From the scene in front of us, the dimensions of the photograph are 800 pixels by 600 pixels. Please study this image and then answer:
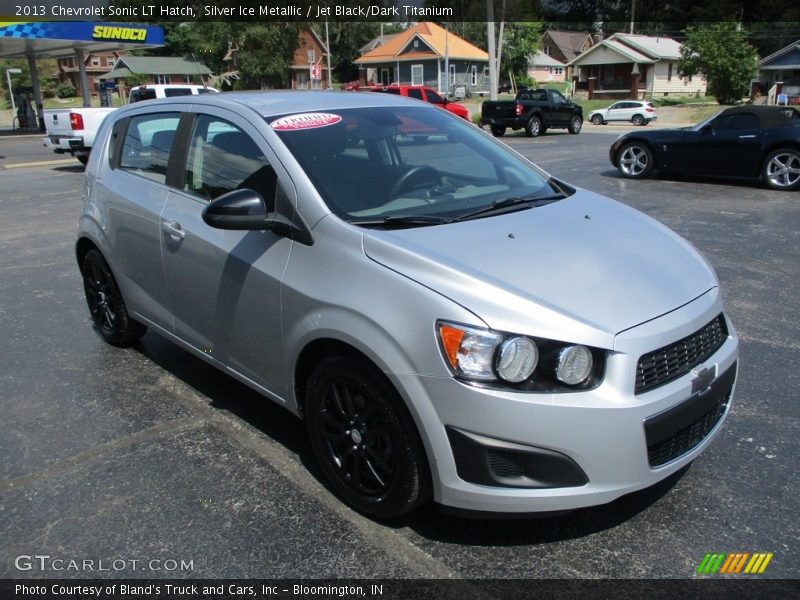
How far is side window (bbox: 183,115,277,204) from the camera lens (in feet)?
11.2

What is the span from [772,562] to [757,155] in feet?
34.3

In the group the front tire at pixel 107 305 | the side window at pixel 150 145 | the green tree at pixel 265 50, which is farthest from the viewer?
the green tree at pixel 265 50

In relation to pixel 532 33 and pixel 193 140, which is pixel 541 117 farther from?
pixel 532 33

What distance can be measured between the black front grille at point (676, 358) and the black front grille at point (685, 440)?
9.1 inches

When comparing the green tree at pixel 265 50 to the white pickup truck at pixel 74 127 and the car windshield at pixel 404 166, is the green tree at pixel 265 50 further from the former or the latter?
the car windshield at pixel 404 166

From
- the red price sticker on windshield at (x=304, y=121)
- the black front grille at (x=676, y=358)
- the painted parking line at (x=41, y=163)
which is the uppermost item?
the red price sticker on windshield at (x=304, y=121)

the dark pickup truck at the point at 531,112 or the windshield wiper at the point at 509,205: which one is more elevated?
the windshield wiper at the point at 509,205

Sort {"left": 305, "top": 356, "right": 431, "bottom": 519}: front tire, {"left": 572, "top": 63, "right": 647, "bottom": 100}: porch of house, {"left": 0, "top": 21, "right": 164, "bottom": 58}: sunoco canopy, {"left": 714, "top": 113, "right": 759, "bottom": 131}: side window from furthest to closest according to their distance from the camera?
{"left": 572, "top": 63, "right": 647, "bottom": 100}: porch of house < {"left": 0, "top": 21, "right": 164, "bottom": 58}: sunoco canopy < {"left": 714, "top": 113, "right": 759, "bottom": 131}: side window < {"left": 305, "top": 356, "right": 431, "bottom": 519}: front tire

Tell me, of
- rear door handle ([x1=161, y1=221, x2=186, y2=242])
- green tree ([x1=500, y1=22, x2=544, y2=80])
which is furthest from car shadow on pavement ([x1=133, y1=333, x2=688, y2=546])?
green tree ([x1=500, y1=22, x2=544, y2=80])

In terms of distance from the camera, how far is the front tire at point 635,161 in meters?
12.8

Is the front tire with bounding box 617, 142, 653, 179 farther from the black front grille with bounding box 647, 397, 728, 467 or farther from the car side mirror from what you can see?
the car side mirror

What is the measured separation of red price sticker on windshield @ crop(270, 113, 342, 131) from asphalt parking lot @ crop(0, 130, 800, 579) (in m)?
1.67

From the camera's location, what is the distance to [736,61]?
4556 centimetres

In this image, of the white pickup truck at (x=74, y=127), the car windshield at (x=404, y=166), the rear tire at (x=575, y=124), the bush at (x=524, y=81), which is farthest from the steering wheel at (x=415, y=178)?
the bush at (x=524, y=81)
